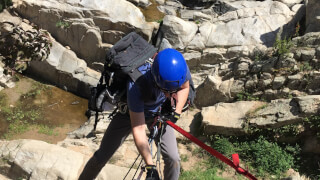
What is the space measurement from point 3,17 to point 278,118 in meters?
10.7

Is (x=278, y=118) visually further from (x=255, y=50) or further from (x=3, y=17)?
(x=3, y=17)

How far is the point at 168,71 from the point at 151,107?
78 cm

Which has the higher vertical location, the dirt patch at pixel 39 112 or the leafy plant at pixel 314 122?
the leafy plant at pixel 314 122

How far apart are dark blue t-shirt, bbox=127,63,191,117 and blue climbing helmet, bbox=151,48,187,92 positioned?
0.57 ft

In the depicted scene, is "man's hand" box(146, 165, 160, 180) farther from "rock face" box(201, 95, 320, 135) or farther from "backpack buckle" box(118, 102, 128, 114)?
"rock face" box(201, 95, 320, 135)

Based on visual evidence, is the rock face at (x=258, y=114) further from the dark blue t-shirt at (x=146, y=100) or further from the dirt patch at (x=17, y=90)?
the dirt patch at (x=17, y=90)

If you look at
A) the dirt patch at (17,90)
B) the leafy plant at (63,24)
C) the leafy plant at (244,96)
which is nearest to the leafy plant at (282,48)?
the leafy plant at (244,96)

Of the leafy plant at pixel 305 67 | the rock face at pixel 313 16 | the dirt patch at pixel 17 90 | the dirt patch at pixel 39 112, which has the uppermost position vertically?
the rock face at pixel 313 16

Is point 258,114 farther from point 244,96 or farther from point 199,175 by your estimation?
point 199,175

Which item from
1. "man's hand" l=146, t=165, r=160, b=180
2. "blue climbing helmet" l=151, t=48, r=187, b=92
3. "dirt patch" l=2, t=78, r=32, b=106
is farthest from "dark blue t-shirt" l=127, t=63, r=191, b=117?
"dirt patch" l=2, t=78, r=32, b=106

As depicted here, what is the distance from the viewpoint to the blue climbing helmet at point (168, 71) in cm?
312

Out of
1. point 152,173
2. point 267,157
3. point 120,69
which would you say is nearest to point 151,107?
point 120,69

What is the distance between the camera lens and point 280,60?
7996mm

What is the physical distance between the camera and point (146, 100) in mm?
3430
